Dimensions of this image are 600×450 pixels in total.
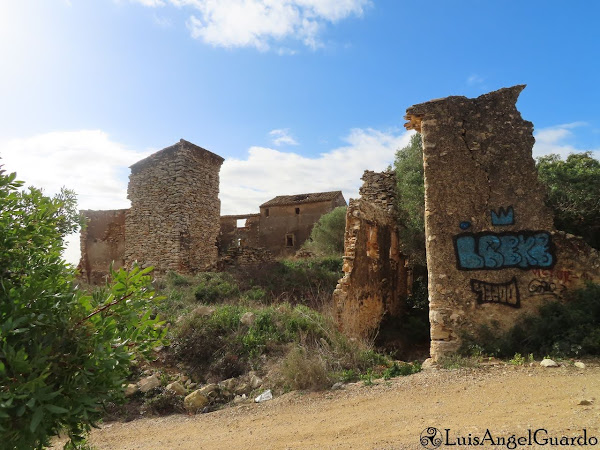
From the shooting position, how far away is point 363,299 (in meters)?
9.87

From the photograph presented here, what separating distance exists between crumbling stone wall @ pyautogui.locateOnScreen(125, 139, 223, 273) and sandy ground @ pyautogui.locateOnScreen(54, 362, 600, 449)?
408 inches

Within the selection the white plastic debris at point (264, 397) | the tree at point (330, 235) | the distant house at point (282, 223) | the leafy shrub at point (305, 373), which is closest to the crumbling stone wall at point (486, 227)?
the leafy shrub at point (305, 373)

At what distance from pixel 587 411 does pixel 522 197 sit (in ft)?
11.6

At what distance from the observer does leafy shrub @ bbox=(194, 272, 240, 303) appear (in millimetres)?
12133

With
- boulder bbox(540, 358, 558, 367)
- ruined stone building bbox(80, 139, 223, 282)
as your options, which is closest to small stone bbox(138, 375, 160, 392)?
boulder bbox(540, 358, 558, 367)

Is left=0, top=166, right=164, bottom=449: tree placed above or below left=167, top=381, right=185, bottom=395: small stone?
above

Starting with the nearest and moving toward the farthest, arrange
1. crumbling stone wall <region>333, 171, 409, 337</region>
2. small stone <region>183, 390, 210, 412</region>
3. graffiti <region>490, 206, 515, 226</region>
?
small stone <region>183, 390, 210, 412</region>, graffiti <region>490, 206, 515, 226</region>, crumbling stone wall <region>333, 171, 409, 337</region>

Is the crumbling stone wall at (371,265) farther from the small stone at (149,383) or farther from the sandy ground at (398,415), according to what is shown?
the small stone at (149,383)

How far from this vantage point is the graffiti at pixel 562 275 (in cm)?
632

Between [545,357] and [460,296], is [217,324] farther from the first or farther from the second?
[545,357]

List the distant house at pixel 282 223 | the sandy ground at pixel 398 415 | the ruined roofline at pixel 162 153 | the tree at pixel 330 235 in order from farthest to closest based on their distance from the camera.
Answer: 1. the distant house at pixel 282 223
2. the tree at pixel 330 235
3. the ruined roofline at pixel 162 153
4. the sandy ground at pixel 398 415

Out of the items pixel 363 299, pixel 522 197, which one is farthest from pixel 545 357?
pixel 363 299

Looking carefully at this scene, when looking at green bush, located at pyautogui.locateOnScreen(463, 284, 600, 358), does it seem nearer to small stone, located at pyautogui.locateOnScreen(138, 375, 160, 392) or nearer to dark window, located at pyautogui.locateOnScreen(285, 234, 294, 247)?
small stone, located at pyautogui.locateOnScreen(138, 375, 160, 392)

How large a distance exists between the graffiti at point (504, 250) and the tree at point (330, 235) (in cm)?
1349
